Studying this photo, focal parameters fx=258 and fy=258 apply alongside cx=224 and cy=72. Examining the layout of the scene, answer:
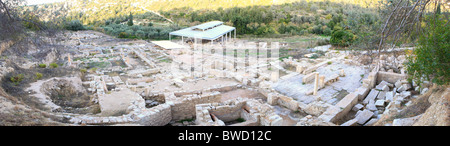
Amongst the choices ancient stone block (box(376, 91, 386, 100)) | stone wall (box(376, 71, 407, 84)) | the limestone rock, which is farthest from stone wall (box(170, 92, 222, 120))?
stone wall (box(376, 71, 407, 84))

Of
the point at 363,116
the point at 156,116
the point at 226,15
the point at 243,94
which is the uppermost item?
the point at 226,15

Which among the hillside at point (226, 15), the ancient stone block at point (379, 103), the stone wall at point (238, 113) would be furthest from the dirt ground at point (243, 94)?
the hillside at point (226, 15)

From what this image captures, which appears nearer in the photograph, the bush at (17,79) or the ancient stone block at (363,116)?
the ancient stone block at (363,116)

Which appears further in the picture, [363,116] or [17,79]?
[17,79]

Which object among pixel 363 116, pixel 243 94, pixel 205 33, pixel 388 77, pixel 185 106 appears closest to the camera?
pixel 363 116

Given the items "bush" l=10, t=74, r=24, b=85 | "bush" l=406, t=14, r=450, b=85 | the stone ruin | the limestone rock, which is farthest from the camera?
"bush" l=10, t=74, r=24, b=85

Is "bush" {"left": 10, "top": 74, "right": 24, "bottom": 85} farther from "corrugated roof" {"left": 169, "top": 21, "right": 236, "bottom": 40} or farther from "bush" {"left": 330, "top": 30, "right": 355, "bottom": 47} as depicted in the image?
"bush" {"left": 330, "top": 30, "right": 355, "bottom": 47}

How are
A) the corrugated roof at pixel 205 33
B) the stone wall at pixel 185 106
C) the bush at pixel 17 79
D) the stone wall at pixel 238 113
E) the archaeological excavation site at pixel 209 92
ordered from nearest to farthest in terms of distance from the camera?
the archaeological excavation site at pixel 209 92, the stone wall at pixel 238 113, the stone wall at pixel 185 106, the bush at pixel 17 79, the corrugated roof at pixel 205 33

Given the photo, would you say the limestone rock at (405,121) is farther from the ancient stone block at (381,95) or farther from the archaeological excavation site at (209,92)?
the ancient stone block at (381,95)

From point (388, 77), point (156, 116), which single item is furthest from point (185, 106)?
point (388, 77)

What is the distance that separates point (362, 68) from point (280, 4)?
42.0m

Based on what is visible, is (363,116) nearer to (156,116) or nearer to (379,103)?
(379,103)

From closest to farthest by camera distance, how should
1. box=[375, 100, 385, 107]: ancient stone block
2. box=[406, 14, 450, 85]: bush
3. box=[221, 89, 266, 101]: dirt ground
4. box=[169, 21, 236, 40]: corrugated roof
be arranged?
box=[406, 14, 450, 85]: bush, box=[375, 100, 385, 107]: ancient stone block, box=[221, 89, 266, 101]: dirt ground, box=[169, 21, 236, 40]: corrugated roof

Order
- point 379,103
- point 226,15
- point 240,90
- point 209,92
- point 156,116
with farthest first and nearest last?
1. point 226,15
2. point 240,90
3. point 209,92
4. point 379,103
5. point 156,116
